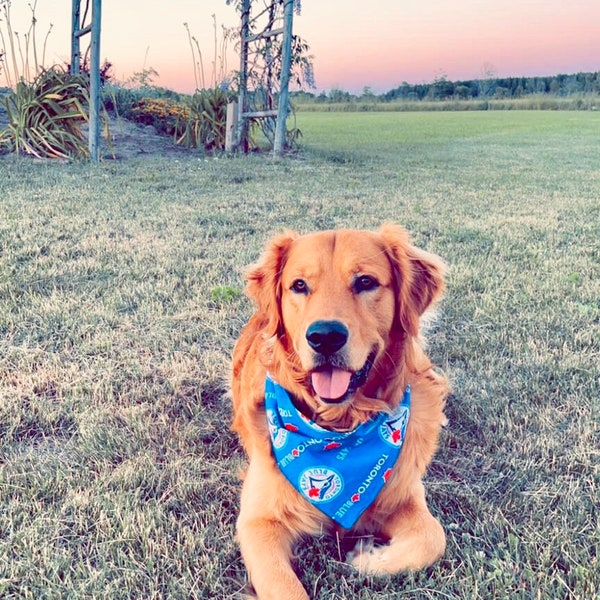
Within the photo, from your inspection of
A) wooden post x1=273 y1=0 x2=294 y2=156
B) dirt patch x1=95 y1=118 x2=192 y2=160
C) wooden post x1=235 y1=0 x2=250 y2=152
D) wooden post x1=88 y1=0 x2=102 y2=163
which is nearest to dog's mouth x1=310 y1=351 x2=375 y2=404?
wooden post x1=88 y1=0 x2=102 y2=163

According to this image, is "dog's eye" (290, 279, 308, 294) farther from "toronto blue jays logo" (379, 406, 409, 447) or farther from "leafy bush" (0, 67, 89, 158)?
"leafy bush" (0, 67, 89, 158)

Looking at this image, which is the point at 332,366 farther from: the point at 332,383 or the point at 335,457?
the point at 335,457

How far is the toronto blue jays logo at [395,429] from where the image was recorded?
90.4 inches

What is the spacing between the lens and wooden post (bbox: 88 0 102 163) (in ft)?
33.1

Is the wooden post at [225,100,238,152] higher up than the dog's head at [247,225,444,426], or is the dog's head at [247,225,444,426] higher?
the wooden post at [225,100,238,152]

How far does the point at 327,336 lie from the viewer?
81.2 inches

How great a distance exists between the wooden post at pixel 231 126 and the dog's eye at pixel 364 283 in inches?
442

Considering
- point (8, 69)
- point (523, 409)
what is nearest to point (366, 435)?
point (523, 409)

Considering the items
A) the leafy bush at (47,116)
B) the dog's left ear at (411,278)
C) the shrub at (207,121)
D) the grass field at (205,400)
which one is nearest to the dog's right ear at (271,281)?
the dog's left ear at (411,278)

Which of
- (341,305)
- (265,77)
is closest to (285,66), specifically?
(265,77)

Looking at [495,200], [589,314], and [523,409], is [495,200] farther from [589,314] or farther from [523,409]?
[523,409]

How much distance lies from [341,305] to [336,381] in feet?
0.90

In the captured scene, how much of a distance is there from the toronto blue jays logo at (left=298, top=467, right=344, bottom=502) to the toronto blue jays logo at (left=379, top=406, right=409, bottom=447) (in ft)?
0.79

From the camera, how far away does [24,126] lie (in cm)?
1069
